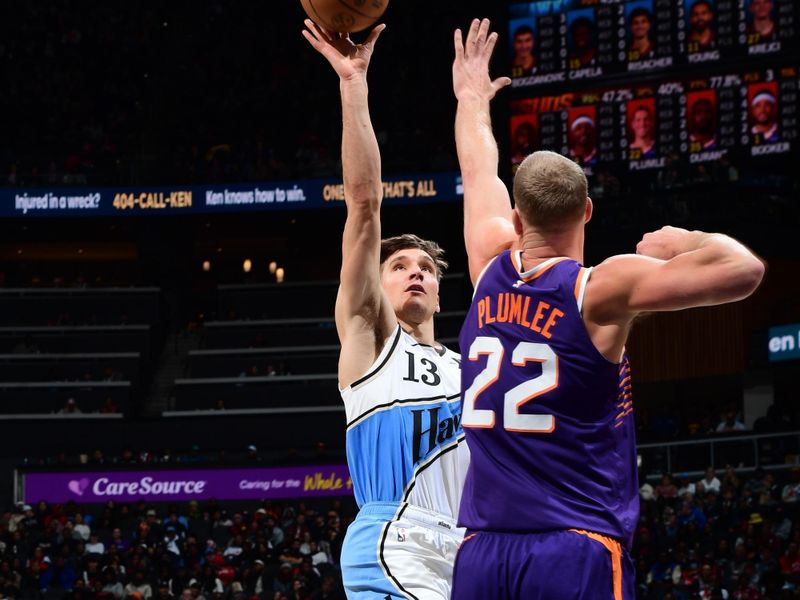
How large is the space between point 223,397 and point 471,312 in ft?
81.2

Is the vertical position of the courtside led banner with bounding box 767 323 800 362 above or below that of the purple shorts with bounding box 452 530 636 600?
above

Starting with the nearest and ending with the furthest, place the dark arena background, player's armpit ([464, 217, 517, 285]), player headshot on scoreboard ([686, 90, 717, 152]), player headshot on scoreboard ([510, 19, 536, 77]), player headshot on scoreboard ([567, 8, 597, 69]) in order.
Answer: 1. player's armpit ([464, 217, 517, 285])
2. the dark arena background
3. player headshot on scoreboard ([686, 90, 717, 152])
4. player headshot on scoreboard ([567, 8, 597, 69])
5. player headshot on scoreboard ([510, 19, 536, 77])

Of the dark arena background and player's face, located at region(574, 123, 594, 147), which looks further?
player's face, located at region(574, 123, 594, 147)

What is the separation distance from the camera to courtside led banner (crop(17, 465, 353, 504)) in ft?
80.4

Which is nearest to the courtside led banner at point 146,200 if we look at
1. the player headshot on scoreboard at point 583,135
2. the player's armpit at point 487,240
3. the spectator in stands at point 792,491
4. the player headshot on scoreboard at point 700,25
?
the player headshot on scoreboard at point 583,135

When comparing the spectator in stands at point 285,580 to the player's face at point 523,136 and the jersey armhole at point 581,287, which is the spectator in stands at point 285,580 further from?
the jersey armhole at point 581,287

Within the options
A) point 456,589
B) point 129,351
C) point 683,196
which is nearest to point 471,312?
Result: point 456,589

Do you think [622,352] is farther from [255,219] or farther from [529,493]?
[255,219]

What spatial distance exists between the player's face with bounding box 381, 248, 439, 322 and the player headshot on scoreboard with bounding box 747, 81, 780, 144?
1597 cm

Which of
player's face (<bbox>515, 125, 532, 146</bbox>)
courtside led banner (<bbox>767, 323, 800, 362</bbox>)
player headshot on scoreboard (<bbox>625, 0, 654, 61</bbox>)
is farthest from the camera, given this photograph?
courtside led banner (<bbox>767, 323, 800, 362</bbox>)

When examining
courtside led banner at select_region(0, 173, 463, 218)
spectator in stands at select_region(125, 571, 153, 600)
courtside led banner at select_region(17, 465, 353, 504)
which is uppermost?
courtside led banner at select_region(0, 173, 463, 218)

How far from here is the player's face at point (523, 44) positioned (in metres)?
21.7

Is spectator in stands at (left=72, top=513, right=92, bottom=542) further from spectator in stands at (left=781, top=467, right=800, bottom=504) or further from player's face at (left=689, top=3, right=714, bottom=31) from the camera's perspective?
player's face at (left=689, top=3, right=714, bottom=31)

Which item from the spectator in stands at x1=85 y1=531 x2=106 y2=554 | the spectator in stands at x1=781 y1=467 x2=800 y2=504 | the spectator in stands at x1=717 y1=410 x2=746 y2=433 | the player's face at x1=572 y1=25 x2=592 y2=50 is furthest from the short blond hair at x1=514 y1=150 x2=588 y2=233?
the spectator in stands at x1=717 y1=410 x2=746 y2=433
